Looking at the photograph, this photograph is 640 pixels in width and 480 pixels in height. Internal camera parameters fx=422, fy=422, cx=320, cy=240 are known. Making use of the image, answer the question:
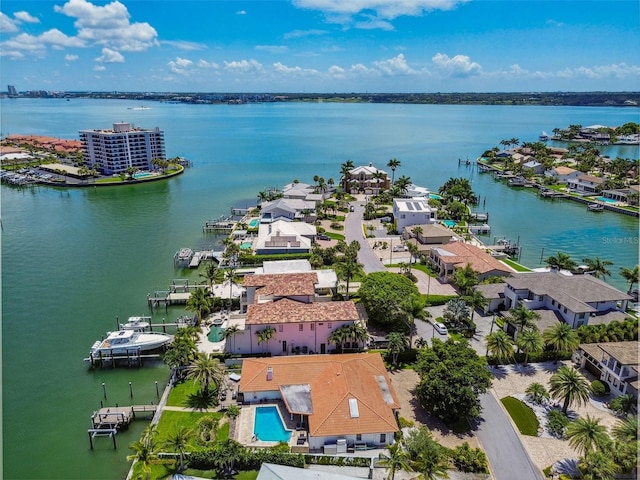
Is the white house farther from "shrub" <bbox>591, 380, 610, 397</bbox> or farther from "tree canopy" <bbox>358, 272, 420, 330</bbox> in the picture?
"shrub" <bbox>591, 380, 610, 397</bbox>

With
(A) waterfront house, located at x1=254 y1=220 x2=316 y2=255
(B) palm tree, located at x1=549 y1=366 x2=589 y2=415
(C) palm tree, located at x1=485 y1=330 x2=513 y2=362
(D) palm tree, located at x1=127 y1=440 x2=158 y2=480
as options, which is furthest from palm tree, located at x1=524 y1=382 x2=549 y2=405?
(A) waterfront house, located at x1=254 y1=220 x2=316 y2=255

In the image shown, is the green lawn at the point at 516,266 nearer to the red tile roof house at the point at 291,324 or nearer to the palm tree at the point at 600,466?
the red tile roof house at the point at 291,324

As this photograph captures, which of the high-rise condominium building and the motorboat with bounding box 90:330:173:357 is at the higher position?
the high-rise condominium building

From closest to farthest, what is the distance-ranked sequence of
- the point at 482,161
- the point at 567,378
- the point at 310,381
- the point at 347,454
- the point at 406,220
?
1. the point at 347,454
2. the point at 567,378
3. the point at 310,381
4. the point at 406,220
5. the point at 482,161

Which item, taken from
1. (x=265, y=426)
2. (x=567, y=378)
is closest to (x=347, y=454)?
(x=265, y=426)

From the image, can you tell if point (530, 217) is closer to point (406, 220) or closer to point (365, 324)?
point (406, 220)

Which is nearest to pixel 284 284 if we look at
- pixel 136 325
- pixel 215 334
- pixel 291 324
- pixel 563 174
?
pixel 291 324

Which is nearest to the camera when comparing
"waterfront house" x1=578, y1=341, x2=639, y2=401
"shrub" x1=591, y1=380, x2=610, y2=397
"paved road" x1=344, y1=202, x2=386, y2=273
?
"waterfront house" x1=578, y1=341, x2=639, y2=401
